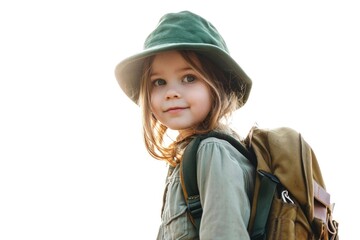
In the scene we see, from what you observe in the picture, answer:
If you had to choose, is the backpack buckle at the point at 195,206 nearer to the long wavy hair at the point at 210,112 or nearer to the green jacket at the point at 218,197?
the green jacket at the point at 218,197

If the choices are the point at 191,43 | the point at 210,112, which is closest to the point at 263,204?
the point at 210,112

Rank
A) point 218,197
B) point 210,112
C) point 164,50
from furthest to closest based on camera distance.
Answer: point 210,112 < point 164,50 < point 218,197

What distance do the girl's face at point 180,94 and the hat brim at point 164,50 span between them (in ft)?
0.26

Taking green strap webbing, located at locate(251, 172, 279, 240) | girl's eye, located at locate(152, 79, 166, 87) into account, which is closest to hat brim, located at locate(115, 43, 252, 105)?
girl's eye, located at locate(152, 79, 166, 87)

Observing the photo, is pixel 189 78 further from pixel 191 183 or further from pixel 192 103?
pixel 191 183

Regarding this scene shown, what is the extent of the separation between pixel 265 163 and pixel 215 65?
490 mm

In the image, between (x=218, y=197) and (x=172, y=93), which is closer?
(x=218, y=197)

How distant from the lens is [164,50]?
1.70 meters

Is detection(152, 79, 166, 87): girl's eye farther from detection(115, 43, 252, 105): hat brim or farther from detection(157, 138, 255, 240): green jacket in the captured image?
detection(157, 138, 255, 240): green jacket

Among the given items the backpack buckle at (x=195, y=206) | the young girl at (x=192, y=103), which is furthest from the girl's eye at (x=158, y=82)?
the backpack buckle at (x=195, y=206)

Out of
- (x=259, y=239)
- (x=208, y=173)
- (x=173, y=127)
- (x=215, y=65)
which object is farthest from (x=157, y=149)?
(x=259, y=239)

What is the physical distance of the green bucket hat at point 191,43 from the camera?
172 cm

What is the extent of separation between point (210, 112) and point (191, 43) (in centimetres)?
28

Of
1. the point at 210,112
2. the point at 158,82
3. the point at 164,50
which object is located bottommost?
the point at 210,112
